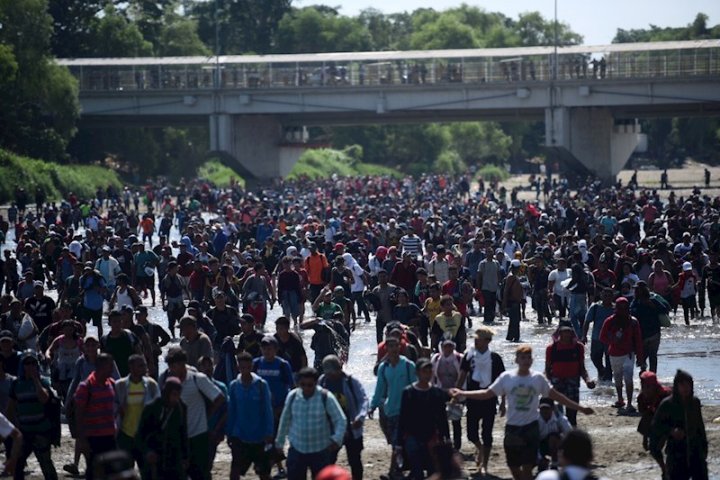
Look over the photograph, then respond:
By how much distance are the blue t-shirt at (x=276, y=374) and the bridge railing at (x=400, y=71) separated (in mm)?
57971

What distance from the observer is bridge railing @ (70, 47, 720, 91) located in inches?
2788

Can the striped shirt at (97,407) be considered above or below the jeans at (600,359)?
above

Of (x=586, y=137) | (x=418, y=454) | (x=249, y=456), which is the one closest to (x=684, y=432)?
(x=418, y=454)

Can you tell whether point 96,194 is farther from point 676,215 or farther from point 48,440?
point 48,440

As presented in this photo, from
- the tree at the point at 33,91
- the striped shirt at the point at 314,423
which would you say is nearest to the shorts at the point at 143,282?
the striped shirt at the point at 314,423

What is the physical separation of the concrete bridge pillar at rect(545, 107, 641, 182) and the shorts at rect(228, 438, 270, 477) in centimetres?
5977

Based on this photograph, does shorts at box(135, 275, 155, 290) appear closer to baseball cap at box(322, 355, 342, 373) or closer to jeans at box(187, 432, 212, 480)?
baseball cap at box(322, 355, 342, 373)

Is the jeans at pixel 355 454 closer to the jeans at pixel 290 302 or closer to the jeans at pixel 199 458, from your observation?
the jeans at pixel 199 458

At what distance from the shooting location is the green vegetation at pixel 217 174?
92.6 meters

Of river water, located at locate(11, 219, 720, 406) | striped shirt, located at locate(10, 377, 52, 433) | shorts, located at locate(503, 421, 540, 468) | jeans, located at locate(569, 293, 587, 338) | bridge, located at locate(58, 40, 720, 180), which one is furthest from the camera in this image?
bridge, located at locate(58, 40, 720, 180)

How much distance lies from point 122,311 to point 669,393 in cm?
567

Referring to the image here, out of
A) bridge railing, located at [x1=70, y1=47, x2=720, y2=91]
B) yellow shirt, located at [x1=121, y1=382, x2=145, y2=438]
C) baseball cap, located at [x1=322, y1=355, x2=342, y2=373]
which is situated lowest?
yellow shirt, located at [x1=121, y1=382, x2=145, y2=438]

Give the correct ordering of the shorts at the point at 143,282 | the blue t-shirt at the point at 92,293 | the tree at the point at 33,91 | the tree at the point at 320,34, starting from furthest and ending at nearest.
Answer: the tree at the point at 320,34 → the tree at the point at 33,91 → the shorts at the point at 143,282 → the blue t-shirt at the point at 92,293

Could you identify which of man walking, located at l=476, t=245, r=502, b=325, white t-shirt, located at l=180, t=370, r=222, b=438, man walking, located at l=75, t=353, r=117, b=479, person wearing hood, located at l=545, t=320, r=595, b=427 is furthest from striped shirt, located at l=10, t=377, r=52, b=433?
man walking, located at l=476, t=245, r=502, b=325
